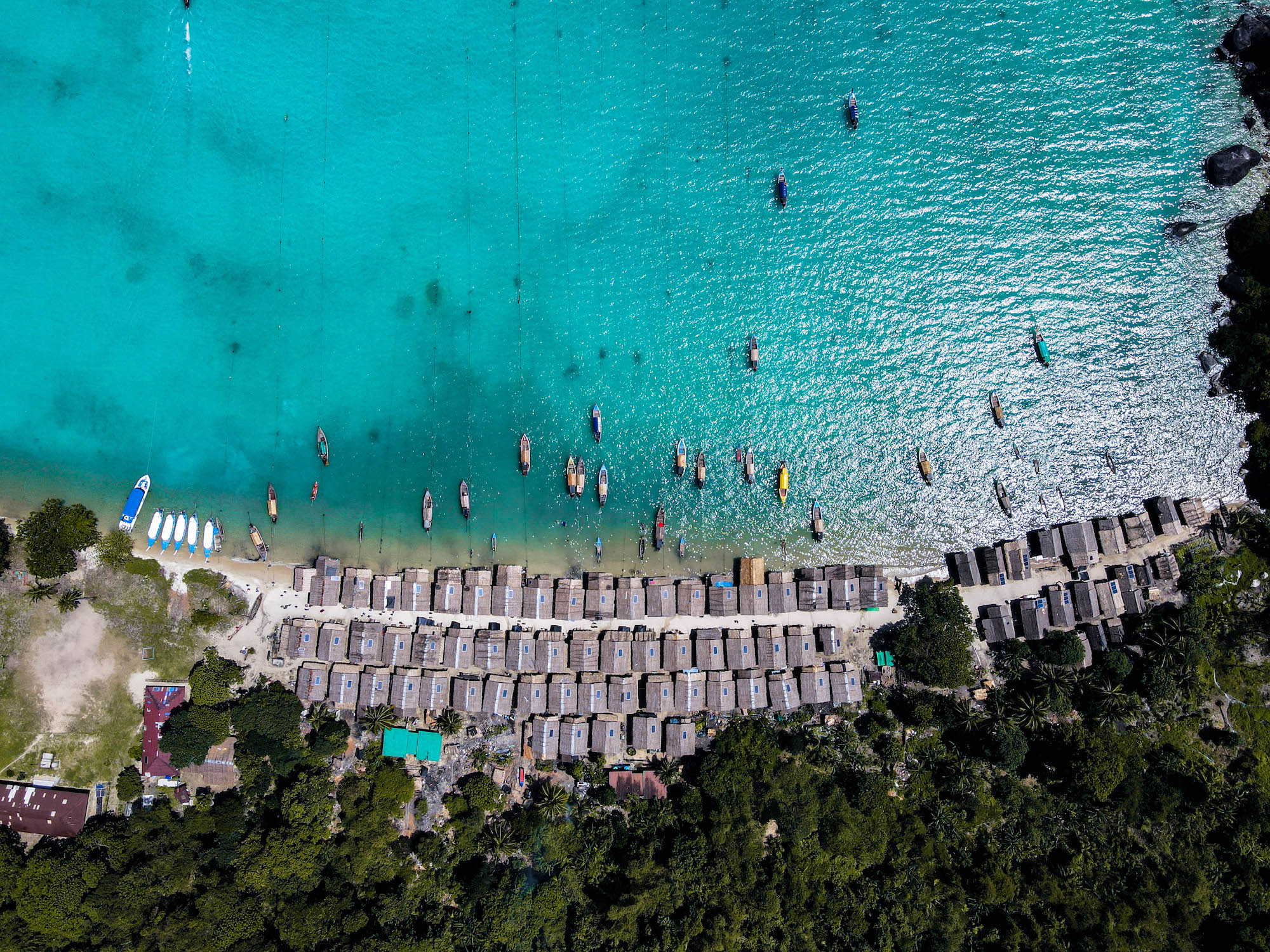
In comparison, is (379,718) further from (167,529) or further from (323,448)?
(167,529)

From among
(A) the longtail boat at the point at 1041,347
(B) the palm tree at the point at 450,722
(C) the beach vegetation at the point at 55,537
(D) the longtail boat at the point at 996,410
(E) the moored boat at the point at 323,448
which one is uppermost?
(A) the longtail boat at the point at 1041,347

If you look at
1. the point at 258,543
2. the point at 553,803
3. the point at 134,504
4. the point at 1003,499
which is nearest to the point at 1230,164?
the point at 1003,499

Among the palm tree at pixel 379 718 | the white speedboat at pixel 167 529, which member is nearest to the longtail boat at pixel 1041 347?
the palm tree at pixel 379 718

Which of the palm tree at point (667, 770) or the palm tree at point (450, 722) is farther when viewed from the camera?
the palm tree at point (450, 722)

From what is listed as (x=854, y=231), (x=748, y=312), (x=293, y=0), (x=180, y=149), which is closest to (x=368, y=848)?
(x=748, y=312)

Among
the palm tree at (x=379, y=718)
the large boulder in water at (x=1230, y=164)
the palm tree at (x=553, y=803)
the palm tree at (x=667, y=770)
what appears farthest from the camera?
the large boulder in water at (x=1230, y=164)

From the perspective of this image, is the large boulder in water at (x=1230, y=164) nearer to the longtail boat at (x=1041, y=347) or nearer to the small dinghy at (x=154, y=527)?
the longtail boat at (x=1041, y=347)

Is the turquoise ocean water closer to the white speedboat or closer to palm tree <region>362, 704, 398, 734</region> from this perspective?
the white speedboat
